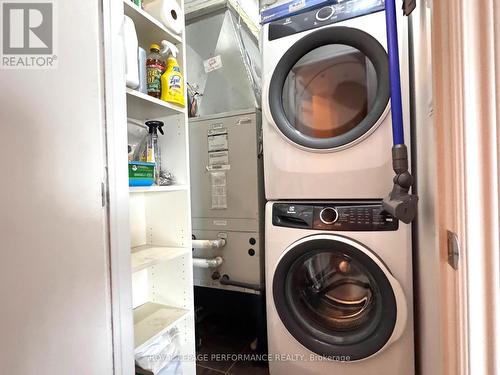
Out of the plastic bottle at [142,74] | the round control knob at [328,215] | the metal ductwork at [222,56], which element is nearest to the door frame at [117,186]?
the plastic bottle at [142,74]

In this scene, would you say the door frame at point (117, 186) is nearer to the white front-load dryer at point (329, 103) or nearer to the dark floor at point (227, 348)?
the white front-load dryer at point (329, 103)

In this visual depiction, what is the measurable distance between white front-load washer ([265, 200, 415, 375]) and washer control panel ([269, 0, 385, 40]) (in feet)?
2.46

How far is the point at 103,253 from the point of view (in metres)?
0.73

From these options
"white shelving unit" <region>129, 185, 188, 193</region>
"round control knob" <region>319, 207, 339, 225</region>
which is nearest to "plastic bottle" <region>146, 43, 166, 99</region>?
"white shelving unit" <region>129, 185, 188, 193</region>

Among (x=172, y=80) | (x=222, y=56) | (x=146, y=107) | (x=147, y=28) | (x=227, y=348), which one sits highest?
(x=222, y=56)

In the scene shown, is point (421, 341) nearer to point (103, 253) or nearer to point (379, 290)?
point (379, 290)

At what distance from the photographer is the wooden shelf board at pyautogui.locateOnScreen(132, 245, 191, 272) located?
980 mm

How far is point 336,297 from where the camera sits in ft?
3.92

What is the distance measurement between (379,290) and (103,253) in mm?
956

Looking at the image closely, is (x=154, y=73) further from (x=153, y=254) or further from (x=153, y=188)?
(x=153, y=254)

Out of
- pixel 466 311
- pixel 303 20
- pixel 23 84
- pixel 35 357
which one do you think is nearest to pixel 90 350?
pixel 35 357

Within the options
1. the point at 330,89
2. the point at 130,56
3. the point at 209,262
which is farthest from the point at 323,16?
the point at 209,262

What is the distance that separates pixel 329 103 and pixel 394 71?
32cm

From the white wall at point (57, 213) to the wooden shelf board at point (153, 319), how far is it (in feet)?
0.86
